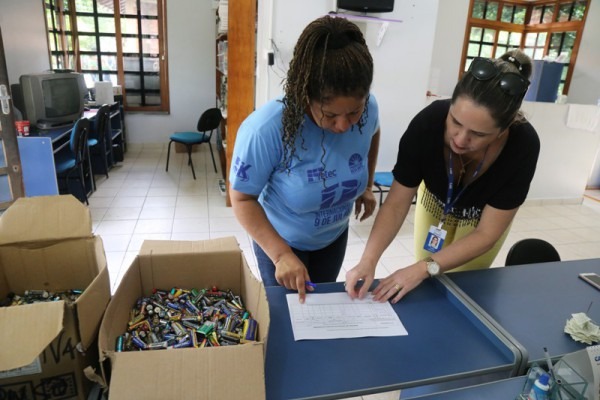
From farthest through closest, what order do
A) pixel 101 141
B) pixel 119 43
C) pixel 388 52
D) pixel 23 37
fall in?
pixel 119 43 < pixel 101 141 < pixel 23 37 < pixel 388 52

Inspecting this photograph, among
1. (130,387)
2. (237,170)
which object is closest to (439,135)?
(237,170)

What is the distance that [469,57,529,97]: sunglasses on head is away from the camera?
39.9 inches

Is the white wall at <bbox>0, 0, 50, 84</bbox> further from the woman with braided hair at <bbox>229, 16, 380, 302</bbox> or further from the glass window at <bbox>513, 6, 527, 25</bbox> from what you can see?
the glass window at <bbox>513, 6, 527, 25</bbox>

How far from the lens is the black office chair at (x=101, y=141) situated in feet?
14.8

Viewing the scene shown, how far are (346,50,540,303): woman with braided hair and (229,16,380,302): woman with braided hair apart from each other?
0.50 feet

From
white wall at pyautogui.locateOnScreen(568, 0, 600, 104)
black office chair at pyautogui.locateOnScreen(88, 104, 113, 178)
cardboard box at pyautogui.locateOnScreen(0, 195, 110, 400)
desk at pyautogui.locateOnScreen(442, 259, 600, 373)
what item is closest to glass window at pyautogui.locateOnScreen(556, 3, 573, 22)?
white wall at pyautogui.locateOnScreen(568, 0, 600, 104)

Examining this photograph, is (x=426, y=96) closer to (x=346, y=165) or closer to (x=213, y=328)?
(x=346, y=165)

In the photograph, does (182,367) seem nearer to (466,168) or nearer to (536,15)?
(466,168)

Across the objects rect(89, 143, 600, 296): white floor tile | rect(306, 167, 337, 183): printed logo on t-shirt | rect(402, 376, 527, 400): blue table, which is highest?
rect(306, 167, 337, 183): printed logo on t-shirt

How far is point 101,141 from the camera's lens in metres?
4.66

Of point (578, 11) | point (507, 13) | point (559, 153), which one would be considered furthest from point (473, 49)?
point (559, 153)

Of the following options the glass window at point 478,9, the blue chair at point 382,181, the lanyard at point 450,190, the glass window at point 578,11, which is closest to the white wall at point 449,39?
the glass window at point 478,9

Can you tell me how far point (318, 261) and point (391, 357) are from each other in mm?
559

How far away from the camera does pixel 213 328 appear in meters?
0.96
